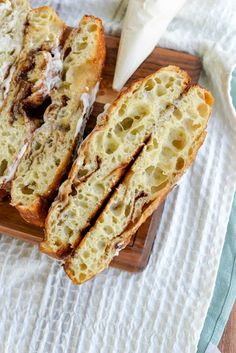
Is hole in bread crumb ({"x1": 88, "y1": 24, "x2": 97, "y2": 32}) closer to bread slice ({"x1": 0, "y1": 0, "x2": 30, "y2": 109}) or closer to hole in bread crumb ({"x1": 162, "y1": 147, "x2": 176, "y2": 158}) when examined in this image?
bread slice ({"x1": 0, "y1": 0, "x2": 30, "y2": 109})

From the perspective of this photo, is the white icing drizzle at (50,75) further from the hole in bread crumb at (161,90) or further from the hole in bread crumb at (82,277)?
the hole in bread crumb at (82,277)

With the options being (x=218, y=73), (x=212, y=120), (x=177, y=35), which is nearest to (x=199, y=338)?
(x=212, y=120)

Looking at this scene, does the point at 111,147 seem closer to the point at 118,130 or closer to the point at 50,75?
the point at 118,130

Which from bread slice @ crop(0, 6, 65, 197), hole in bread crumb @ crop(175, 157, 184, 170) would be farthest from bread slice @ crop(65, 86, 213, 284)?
bread slice @ crop(0, 6, 65, 197)

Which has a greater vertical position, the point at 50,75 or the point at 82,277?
the point at 50,75

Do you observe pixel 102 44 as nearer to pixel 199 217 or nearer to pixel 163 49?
pixel 163 49

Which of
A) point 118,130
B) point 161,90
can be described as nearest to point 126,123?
point 118,130
